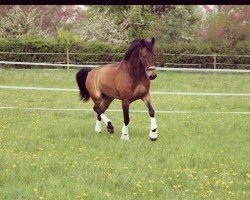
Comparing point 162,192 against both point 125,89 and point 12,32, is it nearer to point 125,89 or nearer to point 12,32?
point 125,89

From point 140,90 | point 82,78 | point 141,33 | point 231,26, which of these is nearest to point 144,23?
point 141,33

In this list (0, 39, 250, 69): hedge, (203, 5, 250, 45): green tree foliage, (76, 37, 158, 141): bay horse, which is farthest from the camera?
(203, 5, 250, 45): green tree foliage

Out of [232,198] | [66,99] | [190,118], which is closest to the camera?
[232,198]

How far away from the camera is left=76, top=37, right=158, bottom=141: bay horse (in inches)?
329

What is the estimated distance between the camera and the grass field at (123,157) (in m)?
5.10

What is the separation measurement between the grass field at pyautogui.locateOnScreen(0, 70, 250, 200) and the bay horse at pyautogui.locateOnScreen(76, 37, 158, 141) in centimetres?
45

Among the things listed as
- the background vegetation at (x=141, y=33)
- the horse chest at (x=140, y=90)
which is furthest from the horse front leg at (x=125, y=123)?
the background vegetation at (x=141, y=33)

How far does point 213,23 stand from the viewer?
117 feet

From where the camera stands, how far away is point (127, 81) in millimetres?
8938

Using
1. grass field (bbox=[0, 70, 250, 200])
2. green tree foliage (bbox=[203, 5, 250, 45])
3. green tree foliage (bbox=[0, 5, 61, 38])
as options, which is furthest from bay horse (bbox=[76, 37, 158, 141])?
green tree foliage (bbox=[0, 5, 61, 38])

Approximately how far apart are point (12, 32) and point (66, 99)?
25518 millimetres

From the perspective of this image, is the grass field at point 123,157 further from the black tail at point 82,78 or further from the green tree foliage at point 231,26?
the green tree foliage at point 231,26

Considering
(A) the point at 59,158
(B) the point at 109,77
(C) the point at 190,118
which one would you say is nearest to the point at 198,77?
(C) the point at 190,118

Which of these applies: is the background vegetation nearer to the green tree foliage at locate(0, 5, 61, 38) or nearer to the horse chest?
the green tree foliage at locate(0, 5, 61, 38)
